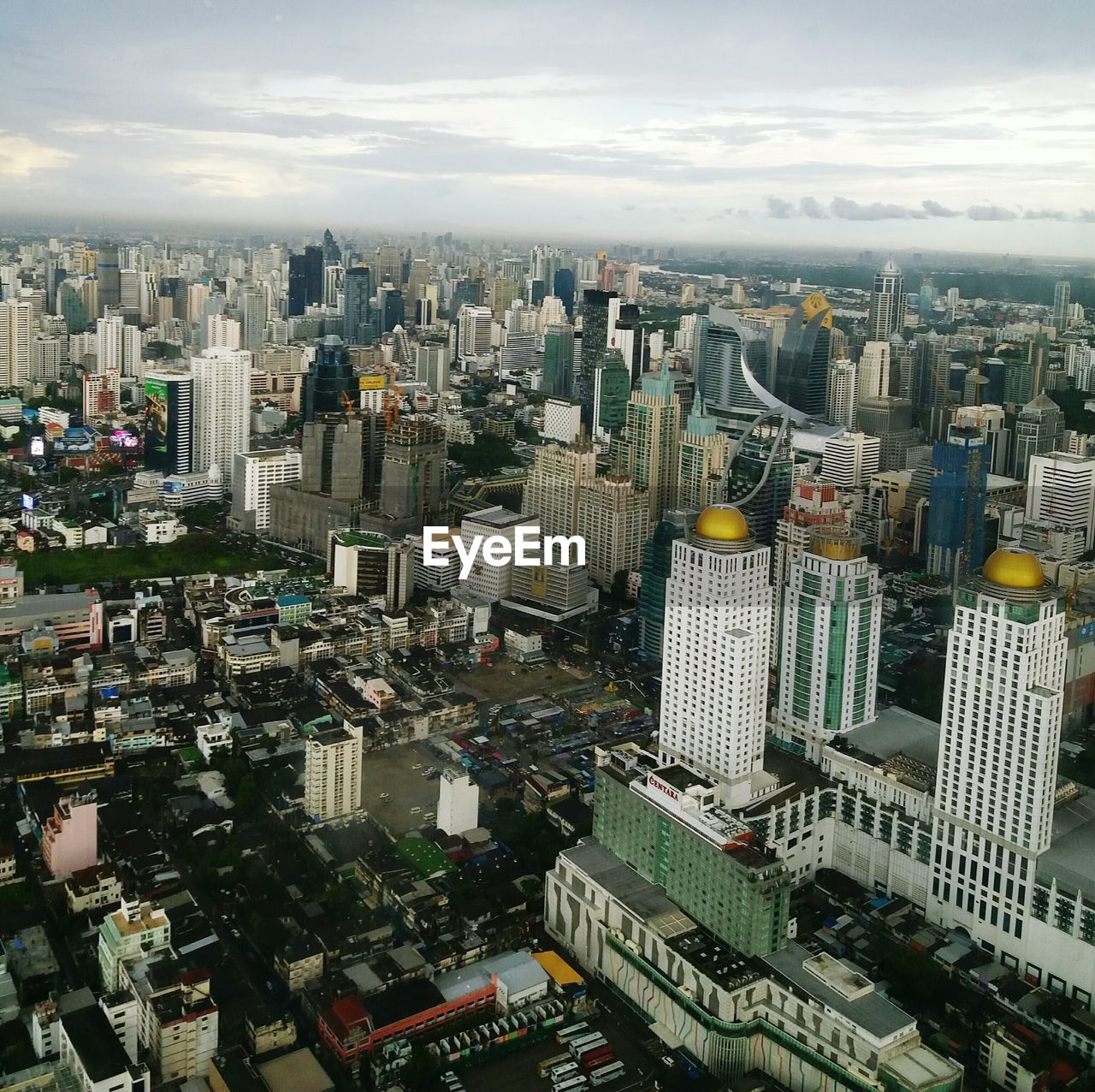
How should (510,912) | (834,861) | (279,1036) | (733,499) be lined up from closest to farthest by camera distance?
(279,1036) → (510,912) → (834,861) → (733,499)

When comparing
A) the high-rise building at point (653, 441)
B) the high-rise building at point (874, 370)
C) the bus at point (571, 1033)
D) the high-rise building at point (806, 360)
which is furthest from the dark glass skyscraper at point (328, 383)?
the bus at point (571, 1033)

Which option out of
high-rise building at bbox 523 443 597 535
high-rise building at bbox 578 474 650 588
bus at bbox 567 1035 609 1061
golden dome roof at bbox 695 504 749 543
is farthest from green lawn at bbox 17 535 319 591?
bus at bbox 567 1035 609 1061

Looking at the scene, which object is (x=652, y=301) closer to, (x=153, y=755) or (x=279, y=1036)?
(x=153, y=755)

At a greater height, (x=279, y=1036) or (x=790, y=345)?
(x=790, y=345)

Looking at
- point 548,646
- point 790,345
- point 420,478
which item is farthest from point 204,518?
point 790,345

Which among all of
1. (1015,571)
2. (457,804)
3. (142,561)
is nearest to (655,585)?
(457,804)
